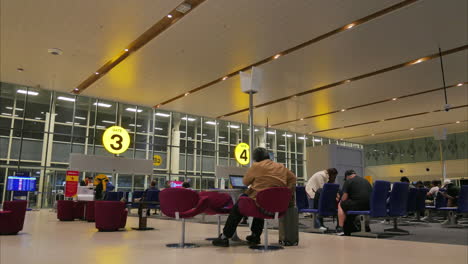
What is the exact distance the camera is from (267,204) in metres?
3.85

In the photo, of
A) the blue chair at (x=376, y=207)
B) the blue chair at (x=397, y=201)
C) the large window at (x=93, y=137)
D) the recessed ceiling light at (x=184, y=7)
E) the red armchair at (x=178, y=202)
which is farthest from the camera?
the large window at (x=93, y=137)

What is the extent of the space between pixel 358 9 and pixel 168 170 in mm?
11946

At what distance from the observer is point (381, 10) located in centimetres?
668

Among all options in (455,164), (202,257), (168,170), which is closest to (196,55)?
(202,257)

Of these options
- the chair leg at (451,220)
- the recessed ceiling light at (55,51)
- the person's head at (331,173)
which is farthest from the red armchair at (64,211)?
the chair leg at (451,220)

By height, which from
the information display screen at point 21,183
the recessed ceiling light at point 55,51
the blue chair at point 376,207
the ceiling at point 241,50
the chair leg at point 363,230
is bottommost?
the chair leg at point 363,230

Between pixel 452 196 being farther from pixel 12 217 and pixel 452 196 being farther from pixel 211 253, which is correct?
pixel 12 217

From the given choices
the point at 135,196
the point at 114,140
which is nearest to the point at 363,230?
the point at 114,140

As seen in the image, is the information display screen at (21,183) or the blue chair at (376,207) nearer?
the blue chair at (376,207)

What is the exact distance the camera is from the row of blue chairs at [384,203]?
575 centimetres

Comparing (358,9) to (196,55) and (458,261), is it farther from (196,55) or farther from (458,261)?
(458,261)

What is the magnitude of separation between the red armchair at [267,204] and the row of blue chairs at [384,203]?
2361mm

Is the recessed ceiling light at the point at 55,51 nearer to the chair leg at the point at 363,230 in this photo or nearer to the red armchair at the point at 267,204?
the red armchair at the point at 267,204

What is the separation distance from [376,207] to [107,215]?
4506 mm
